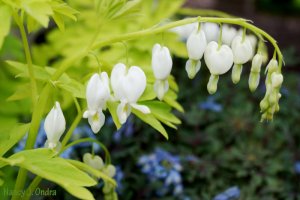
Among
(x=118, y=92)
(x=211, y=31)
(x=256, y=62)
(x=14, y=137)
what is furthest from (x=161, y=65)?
(x=211, y=31)

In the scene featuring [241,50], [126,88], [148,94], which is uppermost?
[241,50]

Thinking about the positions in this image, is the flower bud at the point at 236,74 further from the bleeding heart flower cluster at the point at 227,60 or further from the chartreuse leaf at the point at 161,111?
the chartreuse leaf at the point at 161,111

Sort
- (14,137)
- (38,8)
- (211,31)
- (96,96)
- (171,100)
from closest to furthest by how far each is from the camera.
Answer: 1. (38,8)
2. (96,96)
3. (14,137)
4. (171,100)
5. (211,31)

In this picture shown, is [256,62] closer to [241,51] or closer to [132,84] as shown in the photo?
[241,51]

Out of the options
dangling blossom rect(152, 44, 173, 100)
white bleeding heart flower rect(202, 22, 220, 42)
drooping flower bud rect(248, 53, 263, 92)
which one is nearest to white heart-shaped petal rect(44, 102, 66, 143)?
dangling blossom rect(152, 44, 173, 100)

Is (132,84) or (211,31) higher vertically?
(132,84)

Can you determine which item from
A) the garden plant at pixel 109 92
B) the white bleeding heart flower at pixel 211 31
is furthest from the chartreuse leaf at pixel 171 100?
the white bleeding heart flower at pixel 211 31

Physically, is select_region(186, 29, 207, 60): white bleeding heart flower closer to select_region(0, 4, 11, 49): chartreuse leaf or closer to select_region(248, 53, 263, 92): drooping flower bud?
select_region(248, 53, 263, 92): drooping flower bud
